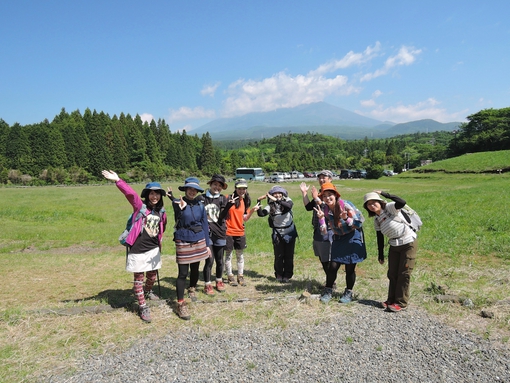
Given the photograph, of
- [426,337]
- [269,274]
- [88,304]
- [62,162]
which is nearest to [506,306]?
[426,337]

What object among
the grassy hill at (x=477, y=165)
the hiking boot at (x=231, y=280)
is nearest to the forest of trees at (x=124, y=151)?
the grassy hill at (x=477, y=165)

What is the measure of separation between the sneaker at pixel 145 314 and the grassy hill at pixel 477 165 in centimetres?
4314

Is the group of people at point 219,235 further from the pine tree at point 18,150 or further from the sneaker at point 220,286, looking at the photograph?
the pine tree at point 18,150

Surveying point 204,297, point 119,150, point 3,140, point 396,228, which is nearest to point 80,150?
point 119,150

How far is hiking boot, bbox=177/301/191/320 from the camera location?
4.68 m

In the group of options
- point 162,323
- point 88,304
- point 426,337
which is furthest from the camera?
point 88,304

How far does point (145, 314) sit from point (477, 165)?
1815 inches

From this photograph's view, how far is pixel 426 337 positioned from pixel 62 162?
2697 inches

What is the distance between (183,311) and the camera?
4730 millimetres

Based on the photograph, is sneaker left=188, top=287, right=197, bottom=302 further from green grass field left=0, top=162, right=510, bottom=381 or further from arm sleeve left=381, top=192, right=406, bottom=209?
arm sleeve left=381, top=192, right=406, bottom=209

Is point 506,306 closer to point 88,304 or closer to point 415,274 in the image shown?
point 415,274

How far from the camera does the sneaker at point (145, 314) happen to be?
464cm

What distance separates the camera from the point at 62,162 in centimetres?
6012

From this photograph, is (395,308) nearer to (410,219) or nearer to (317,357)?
(410,219)
